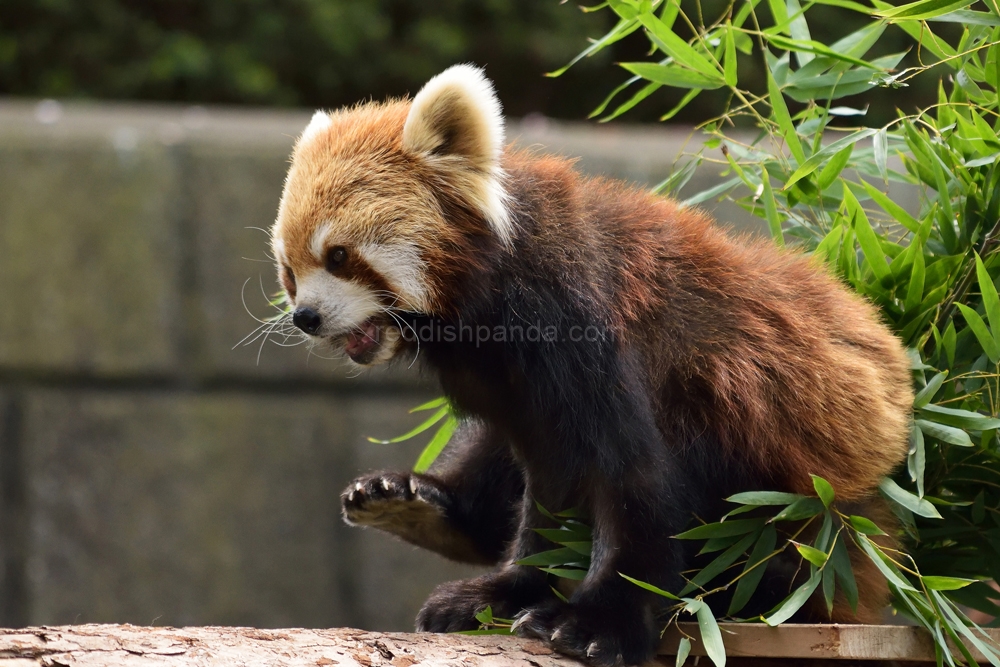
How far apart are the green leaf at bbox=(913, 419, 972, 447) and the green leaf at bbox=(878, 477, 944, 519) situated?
0.12m

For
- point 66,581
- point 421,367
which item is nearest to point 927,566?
point 421,367

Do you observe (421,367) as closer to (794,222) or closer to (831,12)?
(794,222)

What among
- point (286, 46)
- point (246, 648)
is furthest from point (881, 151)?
point (286, 46)

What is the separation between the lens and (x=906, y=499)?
198cm

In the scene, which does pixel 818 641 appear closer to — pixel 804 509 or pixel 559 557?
pixel 804 509

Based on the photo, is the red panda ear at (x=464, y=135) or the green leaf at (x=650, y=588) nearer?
the green leaf at (x=650, y=588)

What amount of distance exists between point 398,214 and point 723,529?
87cm

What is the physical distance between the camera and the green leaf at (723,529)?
1.92 metres

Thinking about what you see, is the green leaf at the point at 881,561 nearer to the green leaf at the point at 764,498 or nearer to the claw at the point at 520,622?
the green leaf at the point at 764,498

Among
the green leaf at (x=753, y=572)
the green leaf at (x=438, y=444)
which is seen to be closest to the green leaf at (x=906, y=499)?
the green leaf at (x=753, y=572)

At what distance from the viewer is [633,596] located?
6.14ft

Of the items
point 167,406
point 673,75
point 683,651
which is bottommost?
point 167,406

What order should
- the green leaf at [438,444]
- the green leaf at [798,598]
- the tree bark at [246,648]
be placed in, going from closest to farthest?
the tree bark at [246,648]
the green leaf at [798,598]
the green leaf at [438,444]

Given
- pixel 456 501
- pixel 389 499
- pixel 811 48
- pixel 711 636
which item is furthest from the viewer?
pixel 456 501
